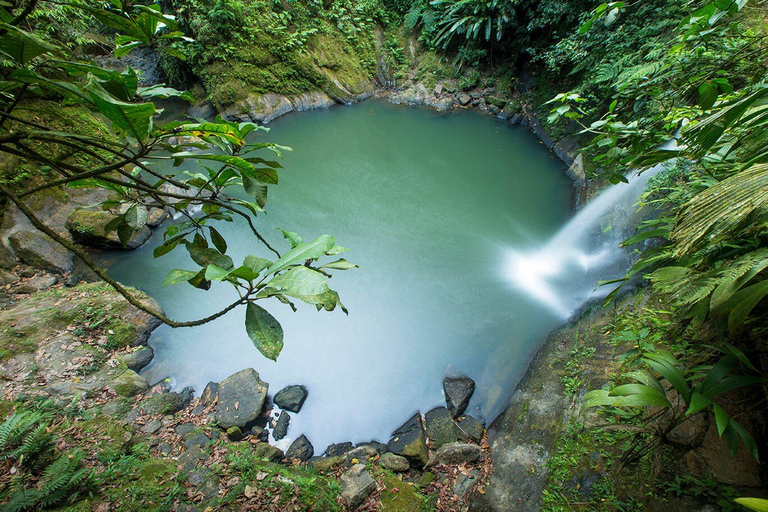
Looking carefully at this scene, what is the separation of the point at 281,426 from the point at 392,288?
5.75ft

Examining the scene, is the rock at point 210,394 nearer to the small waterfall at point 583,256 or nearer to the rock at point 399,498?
the rock at point 399,498

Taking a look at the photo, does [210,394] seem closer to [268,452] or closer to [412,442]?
[268,452]

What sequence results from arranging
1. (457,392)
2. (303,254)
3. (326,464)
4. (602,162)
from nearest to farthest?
(303,254)
(602,162)
(326,464)
(457,392)

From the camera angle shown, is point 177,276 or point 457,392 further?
point 457,392

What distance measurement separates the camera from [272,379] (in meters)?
2.93

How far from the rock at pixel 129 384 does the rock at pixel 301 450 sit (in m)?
1.31

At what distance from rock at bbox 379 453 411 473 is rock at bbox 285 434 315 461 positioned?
0.55 m

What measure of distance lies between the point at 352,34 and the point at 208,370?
8.12 metres

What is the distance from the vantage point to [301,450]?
247cm

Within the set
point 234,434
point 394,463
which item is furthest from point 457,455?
point 234,434

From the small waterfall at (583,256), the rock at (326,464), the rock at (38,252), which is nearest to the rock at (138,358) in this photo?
the rock at (38,252)

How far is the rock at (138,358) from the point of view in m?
2.85

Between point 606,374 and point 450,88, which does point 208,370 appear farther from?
point 450,88

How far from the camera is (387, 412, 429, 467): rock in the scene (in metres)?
2.35
